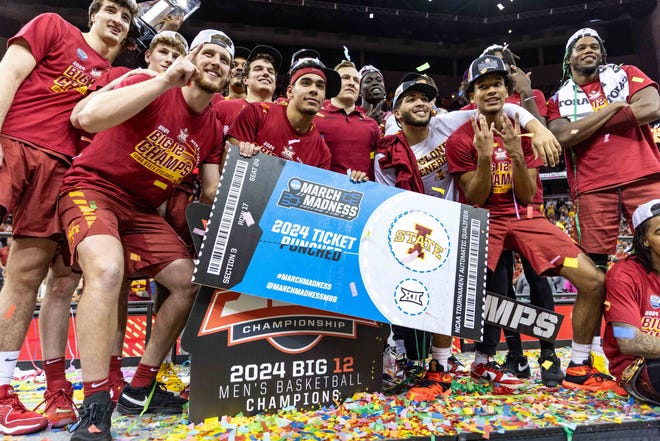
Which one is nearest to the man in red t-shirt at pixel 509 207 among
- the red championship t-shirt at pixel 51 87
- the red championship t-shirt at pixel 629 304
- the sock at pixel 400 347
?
the red championship t-shirt at pixel 629 304

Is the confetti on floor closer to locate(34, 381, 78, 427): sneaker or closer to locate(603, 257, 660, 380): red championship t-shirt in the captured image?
locate(34, 381, 78, 427): sneaker

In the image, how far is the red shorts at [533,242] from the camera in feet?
8.89

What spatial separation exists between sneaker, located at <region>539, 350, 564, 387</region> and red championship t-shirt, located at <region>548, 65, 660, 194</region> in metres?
1.10

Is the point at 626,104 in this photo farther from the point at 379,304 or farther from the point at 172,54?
the point at 172,54

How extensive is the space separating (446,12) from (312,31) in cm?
431

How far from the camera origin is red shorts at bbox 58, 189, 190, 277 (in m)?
1.99

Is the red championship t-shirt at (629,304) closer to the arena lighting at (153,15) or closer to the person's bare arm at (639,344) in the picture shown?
the person's bare arm at (639,344)

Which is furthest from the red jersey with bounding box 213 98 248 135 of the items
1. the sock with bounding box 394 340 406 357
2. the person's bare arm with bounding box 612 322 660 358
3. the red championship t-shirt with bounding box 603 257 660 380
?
the person's bare arm with bounding box 612 322 660 358

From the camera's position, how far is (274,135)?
111 inches

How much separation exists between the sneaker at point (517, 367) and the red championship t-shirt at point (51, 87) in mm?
2863

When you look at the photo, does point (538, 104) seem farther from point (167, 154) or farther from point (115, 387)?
point (115, 387)

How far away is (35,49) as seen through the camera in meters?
2.20

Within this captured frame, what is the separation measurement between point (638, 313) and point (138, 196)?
2.59 meters

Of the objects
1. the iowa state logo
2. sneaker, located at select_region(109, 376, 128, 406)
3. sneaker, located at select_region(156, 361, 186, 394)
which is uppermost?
the iowa state logo
